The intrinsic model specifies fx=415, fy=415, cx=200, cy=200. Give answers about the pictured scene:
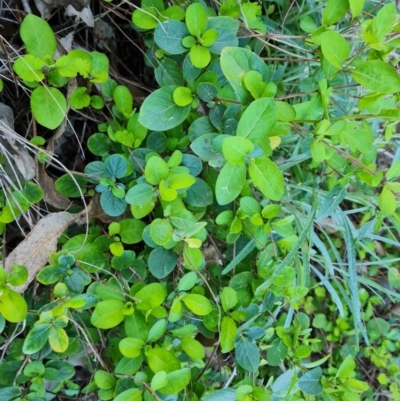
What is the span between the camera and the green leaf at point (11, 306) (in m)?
0.63

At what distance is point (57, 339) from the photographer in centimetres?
66

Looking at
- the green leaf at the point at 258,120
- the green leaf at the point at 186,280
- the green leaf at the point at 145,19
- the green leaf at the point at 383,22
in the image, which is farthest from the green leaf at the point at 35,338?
the green leaf at the point at 383,22

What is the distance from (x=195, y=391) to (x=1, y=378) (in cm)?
35

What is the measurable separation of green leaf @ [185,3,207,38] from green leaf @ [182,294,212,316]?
44 centimetres

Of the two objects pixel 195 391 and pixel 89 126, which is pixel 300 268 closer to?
pixel 195 391

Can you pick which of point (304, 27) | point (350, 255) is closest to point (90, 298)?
point (350, 255)

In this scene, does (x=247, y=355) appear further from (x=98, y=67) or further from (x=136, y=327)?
(x=98, y=67)

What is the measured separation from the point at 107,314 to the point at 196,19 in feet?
1.66

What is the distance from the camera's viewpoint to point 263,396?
0.74 meters

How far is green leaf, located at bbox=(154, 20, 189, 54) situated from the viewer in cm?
69

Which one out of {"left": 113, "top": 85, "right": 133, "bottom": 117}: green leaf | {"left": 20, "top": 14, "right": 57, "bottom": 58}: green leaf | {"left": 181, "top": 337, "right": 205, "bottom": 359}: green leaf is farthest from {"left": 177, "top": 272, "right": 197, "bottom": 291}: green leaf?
{"left": 20, "top": 14, "right": 57, "bottom": 58}: green leaf

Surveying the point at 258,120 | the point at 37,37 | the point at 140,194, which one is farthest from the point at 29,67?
the point at 258,120

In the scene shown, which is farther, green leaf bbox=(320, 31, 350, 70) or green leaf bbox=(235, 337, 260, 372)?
green leaf bbox=(235, 337, 260, 372)

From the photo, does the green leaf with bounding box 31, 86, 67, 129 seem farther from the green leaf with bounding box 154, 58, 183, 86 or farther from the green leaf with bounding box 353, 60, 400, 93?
the green leaf with bounding box 353, 60, 400, 93
